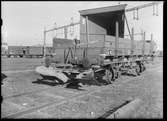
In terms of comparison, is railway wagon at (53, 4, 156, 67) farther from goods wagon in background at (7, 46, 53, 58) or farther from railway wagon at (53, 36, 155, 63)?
goods wagon in background at (7, 46, 53, 58)

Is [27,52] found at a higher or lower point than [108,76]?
higher

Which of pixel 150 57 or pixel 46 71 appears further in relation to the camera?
pixel 150 57

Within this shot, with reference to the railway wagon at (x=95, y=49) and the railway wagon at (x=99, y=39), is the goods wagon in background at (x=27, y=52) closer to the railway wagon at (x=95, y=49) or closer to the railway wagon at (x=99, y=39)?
the railway wagon at (x=99, y=39)

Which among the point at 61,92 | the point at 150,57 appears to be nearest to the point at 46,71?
the point at 61,92

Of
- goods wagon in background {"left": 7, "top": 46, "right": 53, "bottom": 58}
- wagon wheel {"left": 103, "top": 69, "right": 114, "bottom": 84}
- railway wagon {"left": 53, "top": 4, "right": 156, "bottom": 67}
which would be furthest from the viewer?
goods wagon in background {"left": 7, "top": 46, "right": 53, "bottom": 58}

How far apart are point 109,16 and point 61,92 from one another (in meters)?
5.89

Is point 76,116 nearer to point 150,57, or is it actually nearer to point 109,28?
point 109,28

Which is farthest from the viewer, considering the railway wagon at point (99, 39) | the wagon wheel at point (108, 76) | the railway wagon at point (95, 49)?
the wagon wheel at point (108, 76)

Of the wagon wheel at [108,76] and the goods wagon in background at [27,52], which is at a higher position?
the goods wagon in background at [27,52]

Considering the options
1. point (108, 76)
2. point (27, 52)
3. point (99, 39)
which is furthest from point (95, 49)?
point (27, 52)

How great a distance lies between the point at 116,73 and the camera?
10.2 m

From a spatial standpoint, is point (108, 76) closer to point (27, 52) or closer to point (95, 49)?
point (95, 49)

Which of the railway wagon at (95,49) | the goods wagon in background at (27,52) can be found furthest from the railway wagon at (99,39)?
the goods wagon in background at (27,52)

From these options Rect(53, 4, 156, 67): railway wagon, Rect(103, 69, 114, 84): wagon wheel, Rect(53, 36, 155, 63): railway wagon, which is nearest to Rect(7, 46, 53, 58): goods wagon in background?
Rect(53, 4, 156, 67): railway wagon
